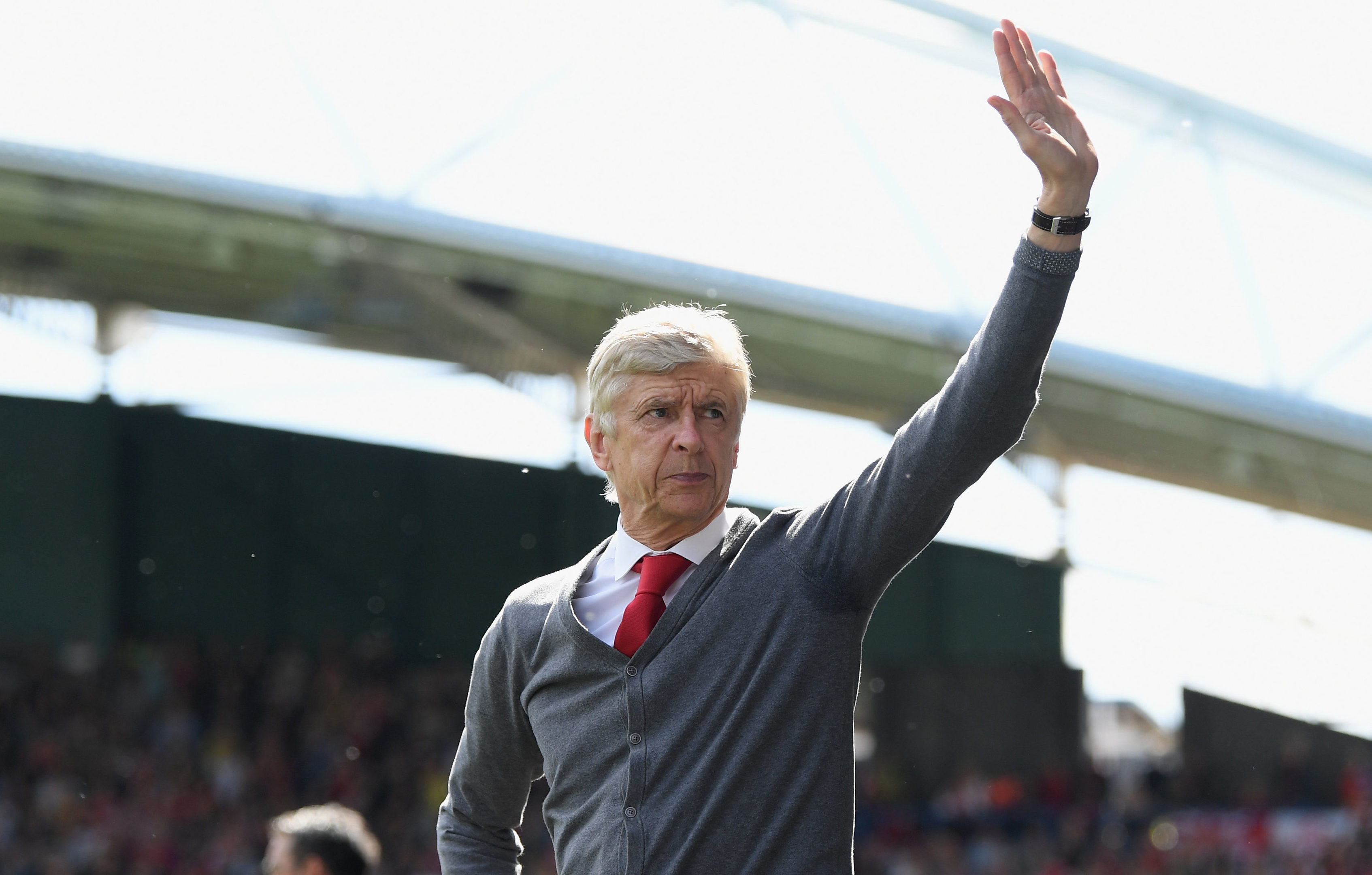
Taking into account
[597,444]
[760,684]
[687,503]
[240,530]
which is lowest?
[760,684]

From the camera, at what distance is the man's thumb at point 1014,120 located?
145cm

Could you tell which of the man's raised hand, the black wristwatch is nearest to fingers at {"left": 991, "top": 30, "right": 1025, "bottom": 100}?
the man's raised hand

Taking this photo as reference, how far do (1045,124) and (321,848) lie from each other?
2201 mm

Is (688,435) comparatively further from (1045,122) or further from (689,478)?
(1045,122)

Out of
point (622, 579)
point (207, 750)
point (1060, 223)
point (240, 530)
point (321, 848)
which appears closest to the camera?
point (1060, 223)

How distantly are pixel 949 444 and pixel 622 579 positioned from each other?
0.53 metres

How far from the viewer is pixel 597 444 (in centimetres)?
181

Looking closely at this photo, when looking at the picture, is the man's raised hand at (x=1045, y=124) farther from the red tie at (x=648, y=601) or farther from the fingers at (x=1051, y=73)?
the red tie at (x=648, y=601)

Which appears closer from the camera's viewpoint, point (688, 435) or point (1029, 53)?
point (1029, 53)

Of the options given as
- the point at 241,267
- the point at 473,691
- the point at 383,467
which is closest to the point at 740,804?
the point at 473,691

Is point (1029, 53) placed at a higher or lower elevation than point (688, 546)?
higher

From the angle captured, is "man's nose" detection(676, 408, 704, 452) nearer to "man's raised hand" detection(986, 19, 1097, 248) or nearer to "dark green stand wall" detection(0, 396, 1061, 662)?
"man's raised hand" detection(986, 19, 1097, 248)

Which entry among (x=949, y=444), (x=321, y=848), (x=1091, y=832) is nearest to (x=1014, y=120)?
(x=949, y=444)

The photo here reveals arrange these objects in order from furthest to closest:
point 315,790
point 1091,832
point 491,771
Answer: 1. point 315,790
2. point 1091,832
3. point 491,771
